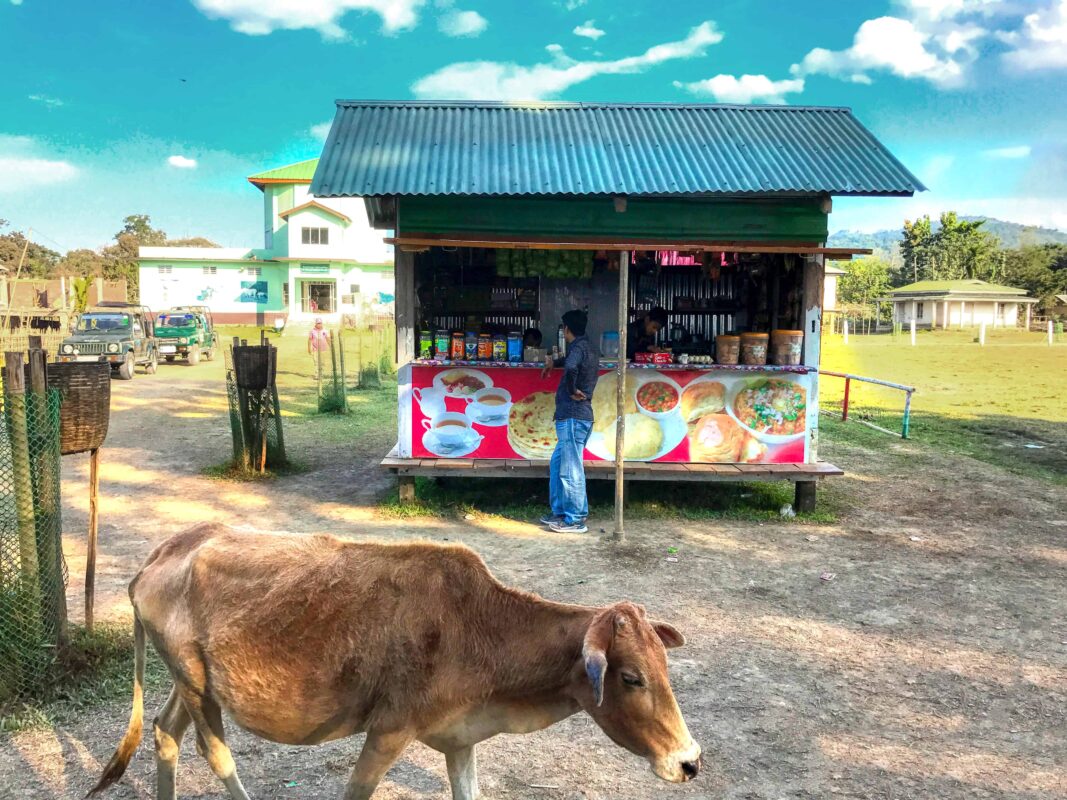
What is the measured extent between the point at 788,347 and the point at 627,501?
8.68 feet

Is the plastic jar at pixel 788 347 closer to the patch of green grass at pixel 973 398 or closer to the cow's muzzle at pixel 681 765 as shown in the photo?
the patch of green grass at pixel 973 398

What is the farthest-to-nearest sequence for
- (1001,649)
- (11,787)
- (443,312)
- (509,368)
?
(443,312), (509,368), (1001,649), (11,787)

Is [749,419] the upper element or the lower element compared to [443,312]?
lower

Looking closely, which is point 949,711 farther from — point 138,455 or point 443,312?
point 138,455

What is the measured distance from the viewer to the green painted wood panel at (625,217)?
9.25 meters

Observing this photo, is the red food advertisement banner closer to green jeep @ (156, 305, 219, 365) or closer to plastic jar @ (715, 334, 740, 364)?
plastic jar @ (715, 334, 740, 364)

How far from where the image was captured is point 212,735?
11.1ft

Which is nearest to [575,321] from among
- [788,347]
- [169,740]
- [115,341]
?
[788,347]

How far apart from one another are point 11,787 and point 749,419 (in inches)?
310

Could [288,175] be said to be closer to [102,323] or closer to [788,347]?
[102,323]

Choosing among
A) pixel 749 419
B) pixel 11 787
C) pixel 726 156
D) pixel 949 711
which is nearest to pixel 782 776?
pixel 949 711

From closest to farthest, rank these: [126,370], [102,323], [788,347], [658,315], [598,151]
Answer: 1. [788,347]
2. [598,151]
3. [658,315]
4. [126,370]
5. [102,323]

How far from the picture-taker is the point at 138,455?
1238 centimetres

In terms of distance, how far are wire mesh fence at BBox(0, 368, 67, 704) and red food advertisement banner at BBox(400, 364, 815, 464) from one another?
16.0 feet
